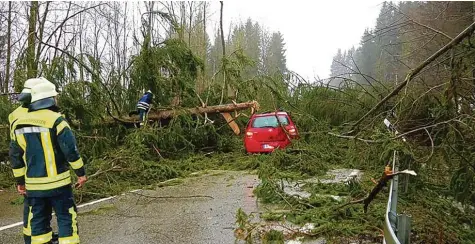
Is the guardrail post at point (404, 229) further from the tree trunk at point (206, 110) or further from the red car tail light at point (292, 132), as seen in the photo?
the tree trunk at point (206, 110)

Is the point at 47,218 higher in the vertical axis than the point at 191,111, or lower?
lower

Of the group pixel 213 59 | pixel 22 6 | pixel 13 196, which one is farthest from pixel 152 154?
pixel 213 59

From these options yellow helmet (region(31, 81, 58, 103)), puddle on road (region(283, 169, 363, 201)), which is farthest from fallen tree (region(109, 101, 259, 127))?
yellow helmet (region(31, 81, 58, 103))

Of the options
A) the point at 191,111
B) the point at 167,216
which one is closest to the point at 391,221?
the point at 167,216

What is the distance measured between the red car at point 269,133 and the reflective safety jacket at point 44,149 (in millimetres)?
7483

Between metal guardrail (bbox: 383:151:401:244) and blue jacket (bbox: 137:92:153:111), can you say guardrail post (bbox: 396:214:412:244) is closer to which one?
metal guardrail (bbox: 383:151:401:244)

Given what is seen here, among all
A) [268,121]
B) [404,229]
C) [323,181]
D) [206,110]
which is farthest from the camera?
[206,110]

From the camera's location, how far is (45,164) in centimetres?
404

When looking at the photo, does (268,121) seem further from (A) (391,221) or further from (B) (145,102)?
(A) (391,221)

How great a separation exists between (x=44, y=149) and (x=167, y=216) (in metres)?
2.32

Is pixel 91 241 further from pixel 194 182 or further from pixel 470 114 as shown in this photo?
pixel 470 114

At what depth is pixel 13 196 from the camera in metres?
7.42

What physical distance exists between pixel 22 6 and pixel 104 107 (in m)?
12.9

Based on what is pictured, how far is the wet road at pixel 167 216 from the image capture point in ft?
16.1
